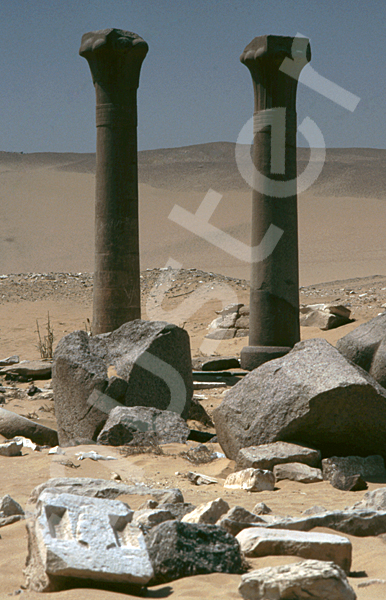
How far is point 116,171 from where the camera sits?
10.2 meters

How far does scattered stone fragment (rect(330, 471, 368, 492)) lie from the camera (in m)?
4.63

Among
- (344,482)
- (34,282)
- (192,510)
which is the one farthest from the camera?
(34,282)

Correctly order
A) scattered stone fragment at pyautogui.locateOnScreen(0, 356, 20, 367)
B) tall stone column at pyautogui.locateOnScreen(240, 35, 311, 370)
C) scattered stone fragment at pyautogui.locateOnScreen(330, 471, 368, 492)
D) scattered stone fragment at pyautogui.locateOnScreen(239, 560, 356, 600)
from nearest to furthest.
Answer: scattered stone fragment at pyautogui.locateOnScreen(239, 560, 356, 600) < scattered stone fragment at pyautogui.locateOnScreen(330, 471, 368, 492) < tall stone column at pyautogui.locateOnScreen(240, 35, 311, 370) < scattered stone fragment at pyautogui.locateOnScreen(0, 356, 20, 367)

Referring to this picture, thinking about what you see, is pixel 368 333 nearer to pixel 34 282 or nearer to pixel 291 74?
pixel 291 74

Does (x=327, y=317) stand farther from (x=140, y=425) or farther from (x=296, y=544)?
(x=296, y=544)

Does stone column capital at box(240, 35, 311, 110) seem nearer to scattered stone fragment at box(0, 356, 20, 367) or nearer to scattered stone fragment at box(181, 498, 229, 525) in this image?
scattered stone fragment at box(0, 356, 20, 367)

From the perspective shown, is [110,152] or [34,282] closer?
[110,152]

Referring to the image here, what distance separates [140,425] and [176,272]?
746 inches

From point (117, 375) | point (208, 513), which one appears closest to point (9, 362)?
point (117, 375)

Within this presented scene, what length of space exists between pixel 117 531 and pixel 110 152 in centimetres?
813

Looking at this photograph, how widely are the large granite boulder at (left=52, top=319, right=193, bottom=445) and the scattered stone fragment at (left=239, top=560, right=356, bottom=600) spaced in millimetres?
4175

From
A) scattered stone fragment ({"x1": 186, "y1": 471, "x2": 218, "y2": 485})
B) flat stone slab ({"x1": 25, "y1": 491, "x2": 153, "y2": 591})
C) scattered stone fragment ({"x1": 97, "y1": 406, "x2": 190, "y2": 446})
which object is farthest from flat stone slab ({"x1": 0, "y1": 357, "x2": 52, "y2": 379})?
flat stone slab ({"x1": 25, "y1": 491, "x2": 153, "y2": 591})

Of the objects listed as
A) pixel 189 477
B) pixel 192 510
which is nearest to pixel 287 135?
pixel 189 477

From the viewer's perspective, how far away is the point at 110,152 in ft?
33.7
